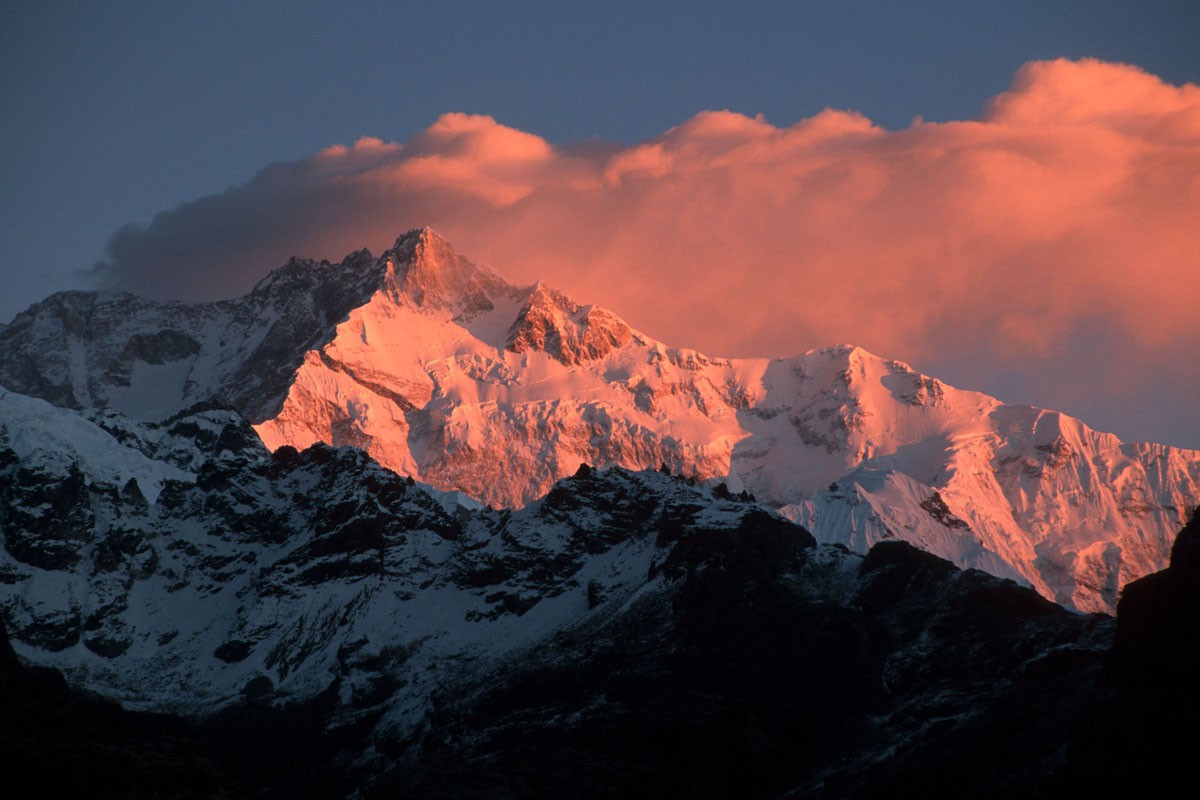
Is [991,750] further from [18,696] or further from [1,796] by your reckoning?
[18,696]

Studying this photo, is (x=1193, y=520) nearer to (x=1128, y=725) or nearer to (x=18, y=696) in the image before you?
(x=1128, y=725)

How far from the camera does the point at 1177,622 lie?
12375cm

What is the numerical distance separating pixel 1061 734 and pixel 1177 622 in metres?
52.0

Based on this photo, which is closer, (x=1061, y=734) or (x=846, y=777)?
(x=1061, y=734)

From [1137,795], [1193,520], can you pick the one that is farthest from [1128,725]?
[1193,520]

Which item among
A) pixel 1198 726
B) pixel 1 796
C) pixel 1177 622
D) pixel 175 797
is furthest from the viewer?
pixel 175 797

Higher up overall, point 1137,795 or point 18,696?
point 18,696

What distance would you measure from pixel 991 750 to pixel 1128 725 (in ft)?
188

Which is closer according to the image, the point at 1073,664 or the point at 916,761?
the point at 916,761

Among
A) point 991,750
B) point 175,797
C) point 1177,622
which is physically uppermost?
point 175,797

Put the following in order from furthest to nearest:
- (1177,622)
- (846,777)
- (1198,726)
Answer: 1. (846,777)
2. (1177,622)
3. (1198,726)

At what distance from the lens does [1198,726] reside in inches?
4579

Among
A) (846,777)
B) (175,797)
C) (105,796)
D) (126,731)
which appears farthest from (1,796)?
(846,777)

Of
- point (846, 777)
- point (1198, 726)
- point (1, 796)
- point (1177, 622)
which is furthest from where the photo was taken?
point (846, 777)
